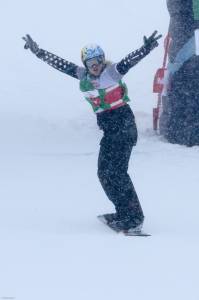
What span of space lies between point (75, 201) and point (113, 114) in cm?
180

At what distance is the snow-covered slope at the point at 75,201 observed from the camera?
16.4ft

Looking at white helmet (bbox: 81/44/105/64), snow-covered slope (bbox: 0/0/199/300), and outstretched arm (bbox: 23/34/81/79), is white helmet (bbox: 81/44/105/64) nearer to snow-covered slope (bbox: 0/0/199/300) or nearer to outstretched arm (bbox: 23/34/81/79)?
outstretched arm (bbox: 23/34/81/79)

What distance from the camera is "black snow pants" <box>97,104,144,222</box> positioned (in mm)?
6344

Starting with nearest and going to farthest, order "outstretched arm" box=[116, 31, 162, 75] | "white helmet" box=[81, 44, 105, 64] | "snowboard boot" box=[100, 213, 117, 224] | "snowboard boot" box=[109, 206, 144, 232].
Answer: "outstretched arm" box=[116, 31, 162, 75], "white helmet" box=[81, 44, 105, 64], "snowboard boot" box=[109, 206, 144, 232], "snowboard boot" box=[100, 213, 117, 224]

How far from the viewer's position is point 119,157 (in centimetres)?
642

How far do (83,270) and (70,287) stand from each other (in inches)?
15.0

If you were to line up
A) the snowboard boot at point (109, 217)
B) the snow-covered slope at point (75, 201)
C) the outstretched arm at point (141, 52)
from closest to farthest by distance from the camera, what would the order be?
1. the snow-covered slope at point (75, 201)
2. the outstretched arm at point (141, 52)
3. the snowboard boot at point (109, 217)

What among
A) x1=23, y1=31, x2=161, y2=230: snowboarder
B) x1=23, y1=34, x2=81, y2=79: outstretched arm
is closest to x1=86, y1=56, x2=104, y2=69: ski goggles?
x1=23, y1=31, x2=161, y2=230: snowboarder

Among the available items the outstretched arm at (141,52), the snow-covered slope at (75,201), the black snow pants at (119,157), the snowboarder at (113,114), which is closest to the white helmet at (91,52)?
the snowboarder at (113,114)

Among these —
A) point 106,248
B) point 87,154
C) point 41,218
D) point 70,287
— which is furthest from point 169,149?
point 70,287

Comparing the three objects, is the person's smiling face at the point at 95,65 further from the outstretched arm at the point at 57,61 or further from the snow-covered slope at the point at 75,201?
the snow-covered slope at the point at 75,201

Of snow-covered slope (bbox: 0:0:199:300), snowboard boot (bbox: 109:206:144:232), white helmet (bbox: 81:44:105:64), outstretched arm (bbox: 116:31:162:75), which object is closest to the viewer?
snow-covered slope (bbox: 0:0:199:300)

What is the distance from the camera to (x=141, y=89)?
15.8 metres

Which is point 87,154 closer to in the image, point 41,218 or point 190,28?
point 190,28
